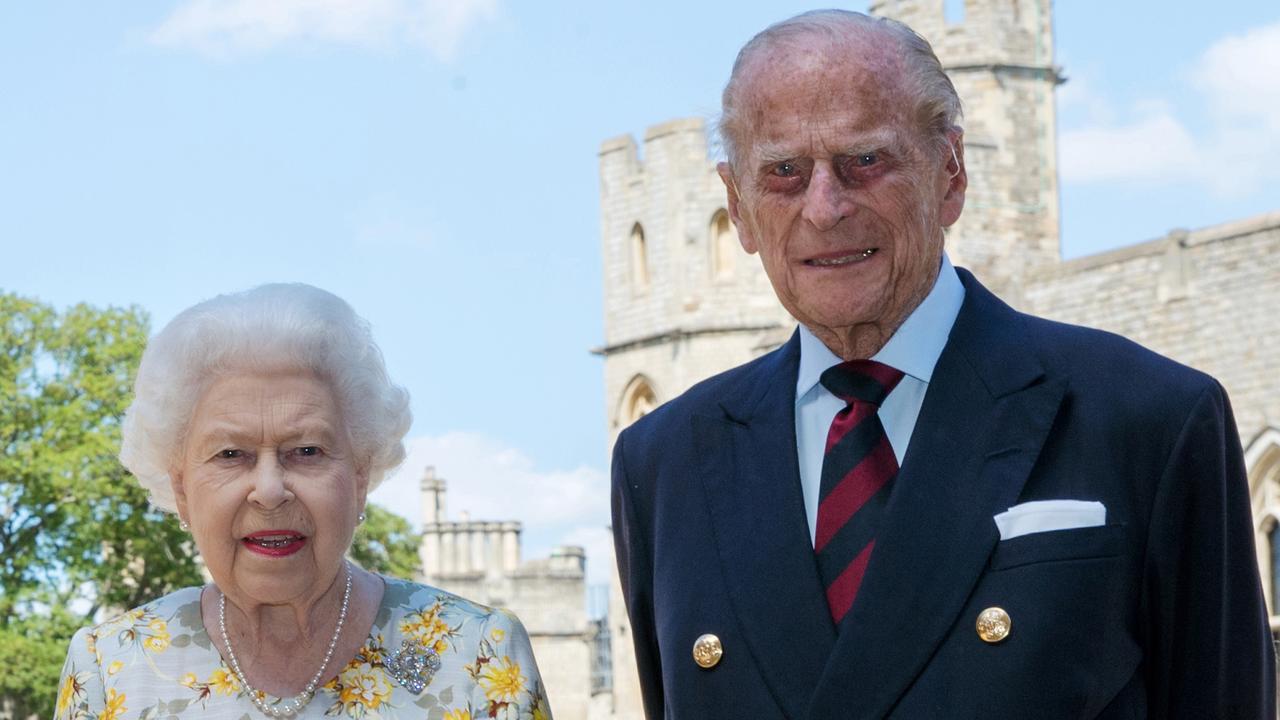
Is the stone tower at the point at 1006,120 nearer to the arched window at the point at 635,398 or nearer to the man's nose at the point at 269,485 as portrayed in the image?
the arched window at the point at 635,398

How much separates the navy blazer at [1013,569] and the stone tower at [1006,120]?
22116 millimetres

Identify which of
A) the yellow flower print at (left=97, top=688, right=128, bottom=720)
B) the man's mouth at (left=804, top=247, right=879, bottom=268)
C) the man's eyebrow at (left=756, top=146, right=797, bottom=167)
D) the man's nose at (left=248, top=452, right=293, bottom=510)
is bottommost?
the yellow flower print at (left=97, top=688, right=128, bottom=720)

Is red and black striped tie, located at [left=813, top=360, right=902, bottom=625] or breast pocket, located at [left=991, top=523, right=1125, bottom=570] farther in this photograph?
red and black striped tie, located at [left=813, top=360, right=902, bottom=625]

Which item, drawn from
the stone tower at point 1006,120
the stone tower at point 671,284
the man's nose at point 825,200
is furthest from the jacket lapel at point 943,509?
the stone tower at point 671,284

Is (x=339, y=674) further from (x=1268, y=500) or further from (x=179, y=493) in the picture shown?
(x=1268, y=500)

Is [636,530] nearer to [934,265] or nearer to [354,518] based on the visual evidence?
[354,518]

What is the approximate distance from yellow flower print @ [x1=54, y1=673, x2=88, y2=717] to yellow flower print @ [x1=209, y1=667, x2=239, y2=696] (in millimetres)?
248

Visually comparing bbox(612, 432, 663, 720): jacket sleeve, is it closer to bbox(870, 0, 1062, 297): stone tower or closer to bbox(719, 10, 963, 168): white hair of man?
bbox(719, 10, 963, 168): white hair of man

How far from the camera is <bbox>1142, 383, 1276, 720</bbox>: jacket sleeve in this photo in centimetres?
334

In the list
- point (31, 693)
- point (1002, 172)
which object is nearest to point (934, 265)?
point (1002, 172)

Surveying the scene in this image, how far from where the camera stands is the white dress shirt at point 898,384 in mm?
3527

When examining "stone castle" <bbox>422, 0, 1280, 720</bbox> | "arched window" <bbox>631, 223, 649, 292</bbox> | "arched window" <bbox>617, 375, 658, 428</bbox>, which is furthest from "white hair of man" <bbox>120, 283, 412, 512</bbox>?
"arched window" <bbox>631, 223, 649, 292</bbox>

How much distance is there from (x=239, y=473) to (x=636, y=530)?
77cm

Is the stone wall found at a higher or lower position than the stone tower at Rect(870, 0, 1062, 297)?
lower
